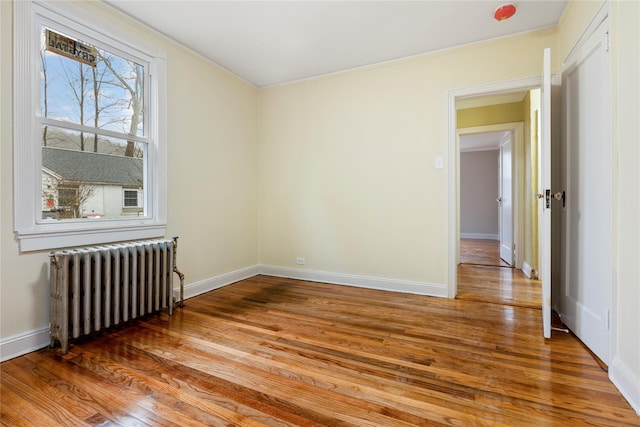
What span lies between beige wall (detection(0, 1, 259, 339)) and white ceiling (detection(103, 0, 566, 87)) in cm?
31

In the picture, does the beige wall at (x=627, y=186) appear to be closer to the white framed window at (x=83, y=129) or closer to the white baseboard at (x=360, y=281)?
the white baseboard at (x=360, y=281)

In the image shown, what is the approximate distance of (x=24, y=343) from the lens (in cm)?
193

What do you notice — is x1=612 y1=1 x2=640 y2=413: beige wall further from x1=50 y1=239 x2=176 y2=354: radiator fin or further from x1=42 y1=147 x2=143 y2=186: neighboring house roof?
x1=42 y1=147 x2=143 y2=186: neighboring house roof

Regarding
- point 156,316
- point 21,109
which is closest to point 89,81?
point 21,109

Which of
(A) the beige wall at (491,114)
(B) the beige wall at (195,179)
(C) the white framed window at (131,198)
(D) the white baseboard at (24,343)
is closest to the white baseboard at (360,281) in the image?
(B) the beige wall at (195,179)

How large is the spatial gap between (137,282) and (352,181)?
7.75 feet

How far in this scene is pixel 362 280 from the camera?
3.52 meters

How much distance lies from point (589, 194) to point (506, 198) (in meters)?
3.14

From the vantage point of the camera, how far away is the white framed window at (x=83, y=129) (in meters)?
1.95

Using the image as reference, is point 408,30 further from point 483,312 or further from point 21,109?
point 21,109

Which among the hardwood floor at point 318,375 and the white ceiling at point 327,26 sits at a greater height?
the white ceiling at point 327,26

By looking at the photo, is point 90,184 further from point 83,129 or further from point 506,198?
point 506,198

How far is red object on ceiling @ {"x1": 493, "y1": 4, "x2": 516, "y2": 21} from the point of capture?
2328 mm

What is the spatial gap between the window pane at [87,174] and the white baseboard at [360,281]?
1.87 m
